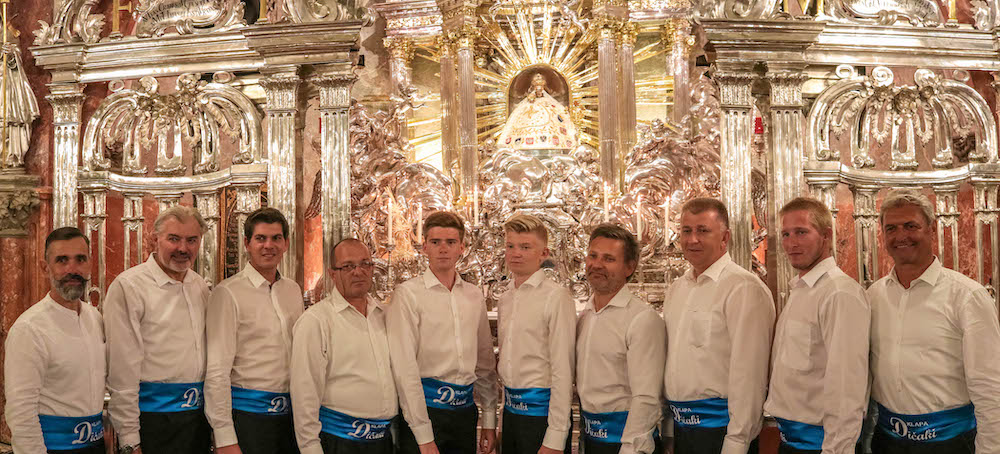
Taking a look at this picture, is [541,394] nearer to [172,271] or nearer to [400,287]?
[400,287]

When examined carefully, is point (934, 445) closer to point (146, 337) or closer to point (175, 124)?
point (146, 337)

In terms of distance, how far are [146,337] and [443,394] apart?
141cm

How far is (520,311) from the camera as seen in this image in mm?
4078

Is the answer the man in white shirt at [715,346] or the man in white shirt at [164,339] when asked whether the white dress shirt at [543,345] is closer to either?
the man in white shirt at [715,346]

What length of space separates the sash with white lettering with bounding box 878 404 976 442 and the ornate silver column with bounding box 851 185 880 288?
1.79 metres

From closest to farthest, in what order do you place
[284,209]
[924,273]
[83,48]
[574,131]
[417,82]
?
[924,273], [284,209], [83,48], [574,131], [417,82]

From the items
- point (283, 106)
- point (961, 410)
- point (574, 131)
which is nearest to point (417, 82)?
point (574, 131)

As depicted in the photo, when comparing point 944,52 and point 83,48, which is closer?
point 944,52

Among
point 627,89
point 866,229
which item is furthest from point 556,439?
point 627,89

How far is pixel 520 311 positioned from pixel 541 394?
40cm

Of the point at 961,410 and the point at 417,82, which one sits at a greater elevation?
the point at 417,82

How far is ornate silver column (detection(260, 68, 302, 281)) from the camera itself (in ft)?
17.3

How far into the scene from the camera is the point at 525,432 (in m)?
4.04

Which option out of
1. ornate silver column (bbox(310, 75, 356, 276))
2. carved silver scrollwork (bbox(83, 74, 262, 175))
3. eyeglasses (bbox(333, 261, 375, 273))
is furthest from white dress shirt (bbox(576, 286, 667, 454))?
carved silver scrollwork (bbox(83, 74, 262, 175))
